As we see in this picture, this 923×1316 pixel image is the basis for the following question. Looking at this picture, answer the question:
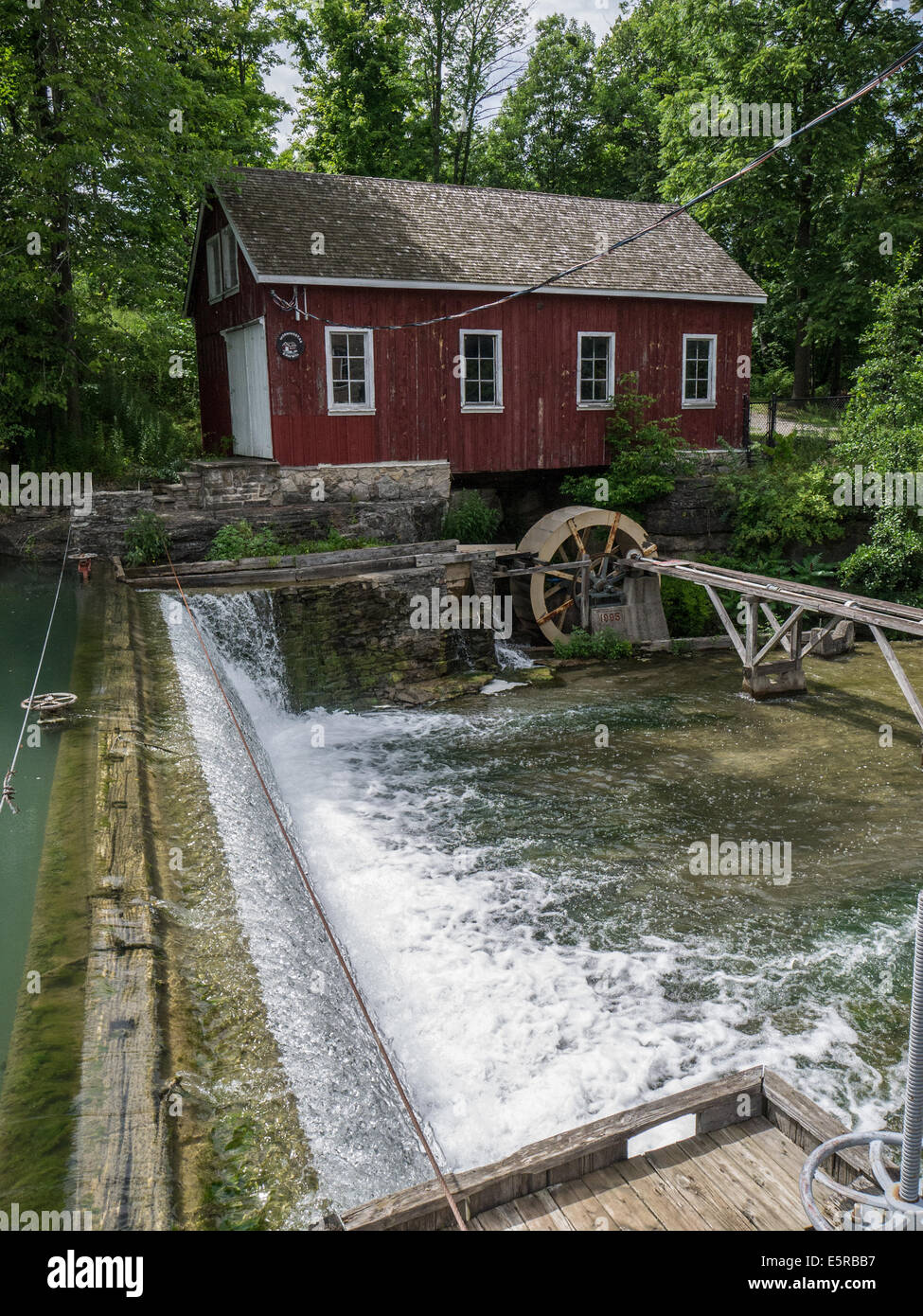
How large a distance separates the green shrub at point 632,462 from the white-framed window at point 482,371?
205 cm

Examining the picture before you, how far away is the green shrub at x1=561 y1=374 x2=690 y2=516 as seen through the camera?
16172 mm

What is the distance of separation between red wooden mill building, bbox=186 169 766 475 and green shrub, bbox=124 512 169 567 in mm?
2283

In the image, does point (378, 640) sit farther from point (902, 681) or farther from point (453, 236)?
point (453, 236)

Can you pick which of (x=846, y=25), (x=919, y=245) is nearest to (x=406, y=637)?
(x=919, y=245)

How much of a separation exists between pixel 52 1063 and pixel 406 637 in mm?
9054

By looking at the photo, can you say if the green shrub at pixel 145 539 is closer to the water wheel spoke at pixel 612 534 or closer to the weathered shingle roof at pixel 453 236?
the weathered shingle roof at pixel 453 236

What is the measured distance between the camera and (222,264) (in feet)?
52.1

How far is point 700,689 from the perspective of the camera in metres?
12.7

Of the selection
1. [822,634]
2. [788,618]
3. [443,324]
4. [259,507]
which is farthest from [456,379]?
[822,634]

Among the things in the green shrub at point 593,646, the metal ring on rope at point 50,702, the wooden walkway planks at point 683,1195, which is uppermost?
the metal ring on rope at point 50,702

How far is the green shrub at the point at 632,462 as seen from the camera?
637 inches

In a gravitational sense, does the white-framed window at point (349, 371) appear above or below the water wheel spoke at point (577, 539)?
above

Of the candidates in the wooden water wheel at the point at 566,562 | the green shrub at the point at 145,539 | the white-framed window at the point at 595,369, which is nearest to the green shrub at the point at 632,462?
the white-framed window at the point at 595,369

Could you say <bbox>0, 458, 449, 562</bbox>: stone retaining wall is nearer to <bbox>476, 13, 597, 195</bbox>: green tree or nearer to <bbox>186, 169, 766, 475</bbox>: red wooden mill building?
<bbox>186, 169, 766, 475</bbox>: red wooden mill building
